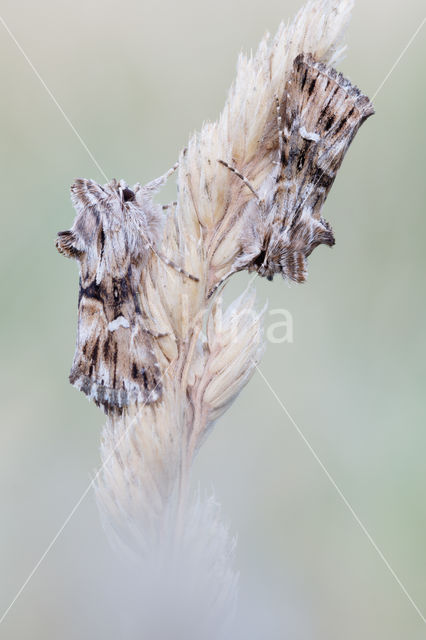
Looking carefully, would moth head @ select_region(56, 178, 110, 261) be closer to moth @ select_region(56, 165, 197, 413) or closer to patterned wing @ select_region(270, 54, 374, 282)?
moth @ select_region(56, 165, 197, 413)

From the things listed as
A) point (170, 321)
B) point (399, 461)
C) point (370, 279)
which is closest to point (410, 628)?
point (399, 461)

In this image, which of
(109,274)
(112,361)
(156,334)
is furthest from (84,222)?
(156,334)

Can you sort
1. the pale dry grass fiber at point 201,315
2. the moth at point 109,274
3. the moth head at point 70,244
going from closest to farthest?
the pale dry grass fiber at point 201,315 → the moth at point 109,274 → the moth head at point 70,244

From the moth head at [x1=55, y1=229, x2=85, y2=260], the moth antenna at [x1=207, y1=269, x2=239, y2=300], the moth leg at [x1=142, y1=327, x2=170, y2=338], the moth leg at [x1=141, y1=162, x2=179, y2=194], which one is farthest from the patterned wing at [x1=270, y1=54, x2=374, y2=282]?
the moth head at [x1=55, y1=229, x2=85, y2=260]

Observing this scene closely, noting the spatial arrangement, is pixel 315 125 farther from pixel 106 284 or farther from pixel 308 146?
pixel 106 284

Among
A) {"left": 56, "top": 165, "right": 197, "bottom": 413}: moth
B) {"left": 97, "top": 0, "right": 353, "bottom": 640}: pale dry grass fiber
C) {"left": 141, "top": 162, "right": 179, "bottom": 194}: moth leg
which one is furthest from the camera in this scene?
{"left": 141, "top": 162, "right": 179, "bottom": 194}: moth leg

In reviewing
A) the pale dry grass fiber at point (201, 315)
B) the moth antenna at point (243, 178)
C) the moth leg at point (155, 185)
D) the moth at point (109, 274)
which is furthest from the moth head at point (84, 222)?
the moth antenna at point (243, 178)

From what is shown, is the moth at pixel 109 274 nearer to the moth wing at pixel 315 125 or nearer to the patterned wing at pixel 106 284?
the patterned wing at pixel 106 284
